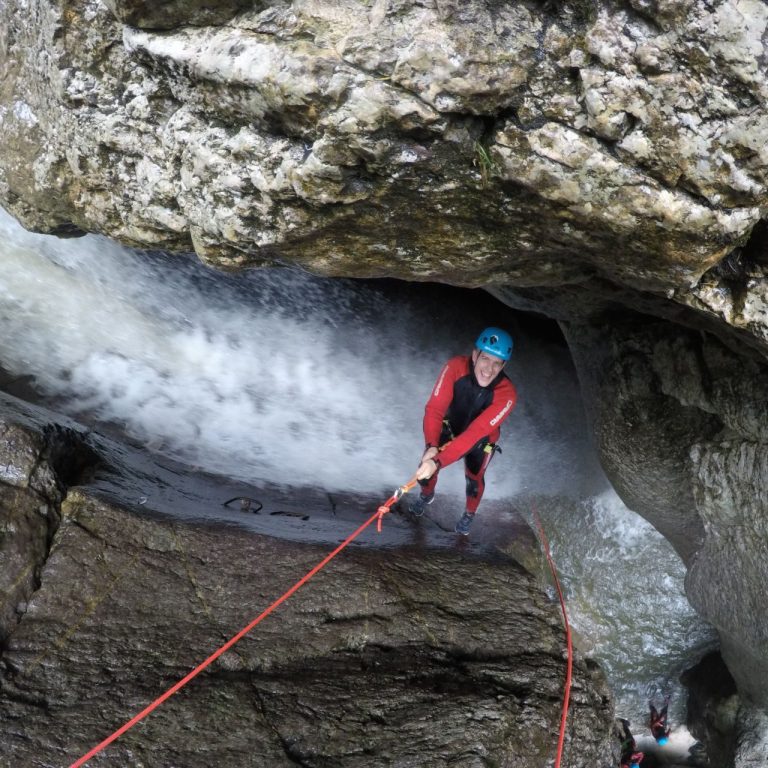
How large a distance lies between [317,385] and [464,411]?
100 inches

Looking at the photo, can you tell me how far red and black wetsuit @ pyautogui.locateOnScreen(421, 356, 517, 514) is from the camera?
17.2 feet

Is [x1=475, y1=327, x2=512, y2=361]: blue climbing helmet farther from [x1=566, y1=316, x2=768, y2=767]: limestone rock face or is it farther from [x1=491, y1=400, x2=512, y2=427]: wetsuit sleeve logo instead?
[x1=566, y1=316, x2=768, y2=767]: limestone rock face

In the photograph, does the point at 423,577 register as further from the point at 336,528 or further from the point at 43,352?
the point at 43,352

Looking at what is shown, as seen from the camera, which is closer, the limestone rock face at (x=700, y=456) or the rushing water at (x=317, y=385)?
the limestone rock face at (x=700, y=456)

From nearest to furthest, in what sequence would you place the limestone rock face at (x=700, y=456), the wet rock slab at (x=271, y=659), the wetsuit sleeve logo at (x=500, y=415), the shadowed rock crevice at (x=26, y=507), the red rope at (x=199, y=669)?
the red rope at (x=199, y=669) < the wet rock slab at (x=271, y=659) < the shadowed rock crevice at (x=26, y=507) < the limestone rock face at (x=700, y=456) < the wetsuit sleeve logo at (x=500, y=415)

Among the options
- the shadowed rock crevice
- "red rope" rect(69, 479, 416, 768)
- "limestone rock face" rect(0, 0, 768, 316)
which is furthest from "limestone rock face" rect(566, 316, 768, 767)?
the shadowed rock crevice

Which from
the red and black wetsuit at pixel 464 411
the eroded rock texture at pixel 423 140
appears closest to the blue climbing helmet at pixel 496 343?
the red and black wetsuit at pixel 464 411

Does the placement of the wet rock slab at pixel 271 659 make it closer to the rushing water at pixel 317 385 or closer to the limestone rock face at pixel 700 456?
the limestone rock face at pixel 700 456

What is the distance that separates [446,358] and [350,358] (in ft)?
4.47

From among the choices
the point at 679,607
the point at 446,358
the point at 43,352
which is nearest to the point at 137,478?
the point at 43,352

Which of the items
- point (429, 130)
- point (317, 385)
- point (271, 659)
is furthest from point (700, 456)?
point (317, 385)

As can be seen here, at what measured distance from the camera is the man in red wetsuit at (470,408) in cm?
521

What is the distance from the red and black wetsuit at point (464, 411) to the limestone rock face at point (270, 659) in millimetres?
1128

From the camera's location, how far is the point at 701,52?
2.47 meters
